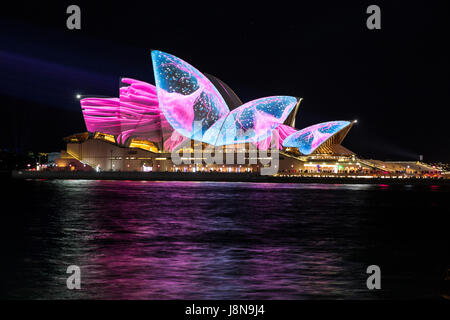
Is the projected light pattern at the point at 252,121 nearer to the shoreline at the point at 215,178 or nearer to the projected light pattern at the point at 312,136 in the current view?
the projected light pattern at the point at 312,136

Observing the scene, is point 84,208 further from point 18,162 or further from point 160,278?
point 18,162

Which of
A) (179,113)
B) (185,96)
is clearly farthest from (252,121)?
(185,96)

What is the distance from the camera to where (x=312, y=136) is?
68.7 m

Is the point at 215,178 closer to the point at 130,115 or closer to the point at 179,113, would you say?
the point at 179,113

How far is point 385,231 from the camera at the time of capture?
67.0ft

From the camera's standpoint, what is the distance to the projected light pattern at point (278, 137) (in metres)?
69.1

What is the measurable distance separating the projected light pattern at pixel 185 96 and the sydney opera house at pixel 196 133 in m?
0.09

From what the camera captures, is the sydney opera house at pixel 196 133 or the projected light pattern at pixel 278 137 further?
the projected light pattern at pixel 278 137

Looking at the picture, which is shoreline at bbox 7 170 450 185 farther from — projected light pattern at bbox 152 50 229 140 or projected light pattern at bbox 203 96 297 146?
projected light pattern at bbox 152 50 229 140

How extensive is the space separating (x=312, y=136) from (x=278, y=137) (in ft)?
13.8

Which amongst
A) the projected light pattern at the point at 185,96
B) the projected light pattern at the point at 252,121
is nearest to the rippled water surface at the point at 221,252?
the projected light pattern at the point at 185,96

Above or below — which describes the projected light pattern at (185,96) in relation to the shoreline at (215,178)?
above

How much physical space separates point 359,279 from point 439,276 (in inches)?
73.1

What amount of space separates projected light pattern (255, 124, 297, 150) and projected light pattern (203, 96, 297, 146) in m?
1.75
